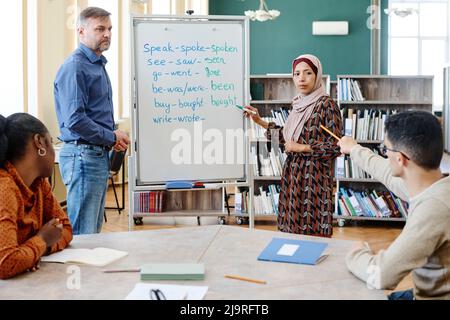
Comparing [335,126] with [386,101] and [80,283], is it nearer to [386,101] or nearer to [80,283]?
[80,283]

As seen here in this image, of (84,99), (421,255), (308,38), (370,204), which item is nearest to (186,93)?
(84,99)

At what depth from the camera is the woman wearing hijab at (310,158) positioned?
3066 millimetres

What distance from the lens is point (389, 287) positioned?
60.6 inches

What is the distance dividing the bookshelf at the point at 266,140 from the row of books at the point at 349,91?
133 mm

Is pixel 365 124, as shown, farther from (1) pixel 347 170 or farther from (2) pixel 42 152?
(2) pixel 42 152

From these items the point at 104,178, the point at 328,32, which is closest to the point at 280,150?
the point at 104,178

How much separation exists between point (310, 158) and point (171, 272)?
1632mm

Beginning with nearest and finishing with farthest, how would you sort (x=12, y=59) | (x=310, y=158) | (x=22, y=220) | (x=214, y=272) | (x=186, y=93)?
(x=214, y=272) → (x=22, y=220) → (x=310, y=158) → (x=186, y=93) → (x=12, y=59)

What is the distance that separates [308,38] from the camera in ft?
43.1

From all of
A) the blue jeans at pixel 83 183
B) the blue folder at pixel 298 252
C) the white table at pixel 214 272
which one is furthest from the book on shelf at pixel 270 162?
the blue folder at pixel 298 252

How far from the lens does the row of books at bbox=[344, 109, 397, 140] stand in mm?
5688

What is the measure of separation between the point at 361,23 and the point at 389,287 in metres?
12.2

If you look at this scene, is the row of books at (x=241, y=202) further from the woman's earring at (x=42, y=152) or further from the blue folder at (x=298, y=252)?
the woman's earring at (x=42, y=152)

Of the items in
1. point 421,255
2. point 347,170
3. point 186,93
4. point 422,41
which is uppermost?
point 422,41
